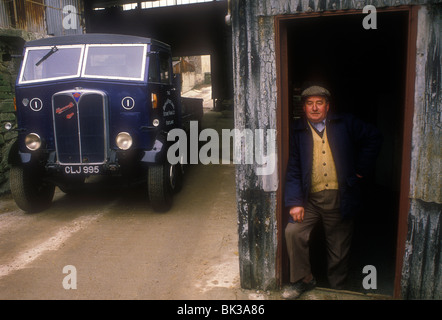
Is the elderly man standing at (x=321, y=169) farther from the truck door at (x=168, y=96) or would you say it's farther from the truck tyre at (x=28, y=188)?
the truck tyre at (x=28, y=188)

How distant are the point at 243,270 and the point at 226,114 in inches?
542

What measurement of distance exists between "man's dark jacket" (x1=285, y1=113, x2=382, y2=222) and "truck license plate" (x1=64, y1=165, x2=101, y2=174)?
3320mm

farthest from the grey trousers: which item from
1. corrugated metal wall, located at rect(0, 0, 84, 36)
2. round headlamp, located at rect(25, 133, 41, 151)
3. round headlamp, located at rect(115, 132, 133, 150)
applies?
corrugated metal wall, located at rect(0, 0, 84, 36)

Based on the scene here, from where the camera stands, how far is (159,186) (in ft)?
19.2

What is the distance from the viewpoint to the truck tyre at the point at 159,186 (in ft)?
19.2

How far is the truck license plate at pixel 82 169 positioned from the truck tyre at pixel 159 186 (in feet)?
2.48

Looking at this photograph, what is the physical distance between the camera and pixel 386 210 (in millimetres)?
5871

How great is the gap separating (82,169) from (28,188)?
3.29 feet

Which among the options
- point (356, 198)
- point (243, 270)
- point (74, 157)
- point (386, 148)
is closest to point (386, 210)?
point (386, 148)

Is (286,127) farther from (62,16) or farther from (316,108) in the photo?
(62,16)

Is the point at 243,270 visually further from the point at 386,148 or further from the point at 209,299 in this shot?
the point at 386,148

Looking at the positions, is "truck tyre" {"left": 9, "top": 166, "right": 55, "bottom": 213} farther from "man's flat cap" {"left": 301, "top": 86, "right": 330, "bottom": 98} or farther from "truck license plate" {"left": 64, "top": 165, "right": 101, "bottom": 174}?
"man's flat cap" {"left": 301, "top": 86, "right": 330, "bottom": 98}

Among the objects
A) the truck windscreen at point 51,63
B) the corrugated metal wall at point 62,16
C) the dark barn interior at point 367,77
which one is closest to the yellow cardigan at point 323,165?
the dark barn interior at point 367,77

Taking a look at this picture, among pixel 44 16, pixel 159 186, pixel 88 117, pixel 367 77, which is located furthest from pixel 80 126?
pixel 44 16
